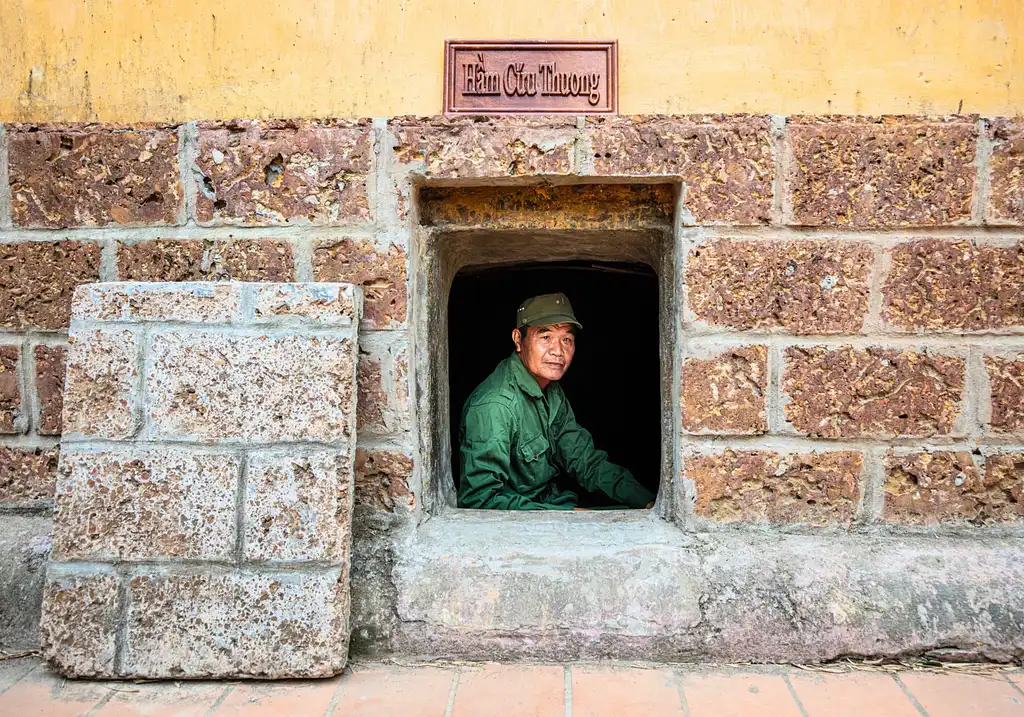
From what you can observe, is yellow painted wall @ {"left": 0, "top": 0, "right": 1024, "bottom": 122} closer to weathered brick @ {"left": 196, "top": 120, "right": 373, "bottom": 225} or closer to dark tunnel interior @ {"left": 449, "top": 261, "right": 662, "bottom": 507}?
weathered brick @ {"left": 196, "top": 120, "right": 373, "bottom": 225}

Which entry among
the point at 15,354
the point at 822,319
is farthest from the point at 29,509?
the point at 822,319

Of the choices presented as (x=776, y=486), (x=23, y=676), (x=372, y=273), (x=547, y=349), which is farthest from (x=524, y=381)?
(x=23, y=676)

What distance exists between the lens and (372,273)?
2.39 meters

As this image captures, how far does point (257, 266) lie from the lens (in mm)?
2410

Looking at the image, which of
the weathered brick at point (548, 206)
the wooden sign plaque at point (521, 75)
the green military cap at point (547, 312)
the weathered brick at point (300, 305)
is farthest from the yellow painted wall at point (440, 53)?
the green military cap at point (547, 312)

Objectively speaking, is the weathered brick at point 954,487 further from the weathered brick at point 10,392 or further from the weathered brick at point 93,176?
the weathered brick at point 10,392

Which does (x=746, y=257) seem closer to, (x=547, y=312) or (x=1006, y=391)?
(x=1006, y=391)

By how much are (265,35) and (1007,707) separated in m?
2.90

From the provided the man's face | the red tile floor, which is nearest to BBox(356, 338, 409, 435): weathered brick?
the red tile floor

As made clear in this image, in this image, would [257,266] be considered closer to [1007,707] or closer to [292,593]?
[292,593]

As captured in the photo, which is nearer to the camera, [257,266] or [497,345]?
[257,266]

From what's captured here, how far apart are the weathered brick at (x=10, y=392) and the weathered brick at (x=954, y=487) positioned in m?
2.84

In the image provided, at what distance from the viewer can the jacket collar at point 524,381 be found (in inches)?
139

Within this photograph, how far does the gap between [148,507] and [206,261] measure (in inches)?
30.8
